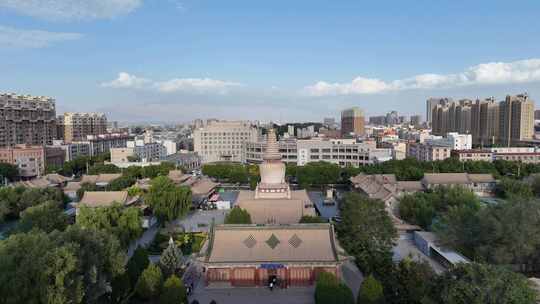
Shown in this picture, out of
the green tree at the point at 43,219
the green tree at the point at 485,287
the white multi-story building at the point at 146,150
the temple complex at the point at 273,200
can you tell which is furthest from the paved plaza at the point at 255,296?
the white multi-story building at the point at 146,150

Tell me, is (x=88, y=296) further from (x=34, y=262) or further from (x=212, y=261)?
(x=212, y=261)

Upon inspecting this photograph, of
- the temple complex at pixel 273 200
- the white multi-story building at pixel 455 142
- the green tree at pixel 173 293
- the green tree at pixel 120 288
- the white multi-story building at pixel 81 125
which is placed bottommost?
the green tree at pixel 120 288

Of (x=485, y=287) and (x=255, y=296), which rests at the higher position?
(x=485, y=287)

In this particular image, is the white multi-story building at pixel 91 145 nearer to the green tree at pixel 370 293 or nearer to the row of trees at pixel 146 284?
the row of trees at pixel 146 284

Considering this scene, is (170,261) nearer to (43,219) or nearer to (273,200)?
(273,200)

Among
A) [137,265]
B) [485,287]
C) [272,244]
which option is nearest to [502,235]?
[485,287]

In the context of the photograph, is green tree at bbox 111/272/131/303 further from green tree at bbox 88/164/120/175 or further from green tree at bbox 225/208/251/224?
green tree at bbox 88/164/120/175

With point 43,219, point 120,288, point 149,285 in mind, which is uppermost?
point 43,219
